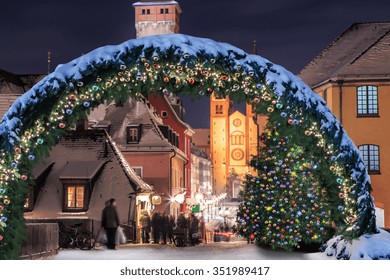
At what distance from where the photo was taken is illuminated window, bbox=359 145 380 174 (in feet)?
69.8

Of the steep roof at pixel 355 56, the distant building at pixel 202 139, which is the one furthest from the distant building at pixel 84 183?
the distant building at pixel 202 139

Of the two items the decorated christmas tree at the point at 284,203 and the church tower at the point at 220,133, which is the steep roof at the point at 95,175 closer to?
the decorated christmas tree at the point at 284,203

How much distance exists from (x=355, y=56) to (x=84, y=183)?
8569mm

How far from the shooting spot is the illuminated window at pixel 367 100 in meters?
22.9

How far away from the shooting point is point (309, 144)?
928 cm

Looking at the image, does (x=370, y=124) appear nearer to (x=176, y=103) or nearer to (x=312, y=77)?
(x=312, y=77)

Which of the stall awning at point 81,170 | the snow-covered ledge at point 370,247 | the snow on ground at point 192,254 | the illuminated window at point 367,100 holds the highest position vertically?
the illuminated window at point 367,100

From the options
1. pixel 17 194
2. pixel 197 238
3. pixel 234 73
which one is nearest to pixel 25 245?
pixel 17 194

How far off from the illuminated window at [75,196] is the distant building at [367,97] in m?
7.23

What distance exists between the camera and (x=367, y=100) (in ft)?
75.7

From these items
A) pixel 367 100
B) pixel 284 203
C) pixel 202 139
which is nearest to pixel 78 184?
pixel 367 100

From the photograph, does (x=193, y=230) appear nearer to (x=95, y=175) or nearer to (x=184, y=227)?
(x=184, y=227)

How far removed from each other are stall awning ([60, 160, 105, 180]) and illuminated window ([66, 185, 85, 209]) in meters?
0.28

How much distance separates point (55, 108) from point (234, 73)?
1945 millimetres
